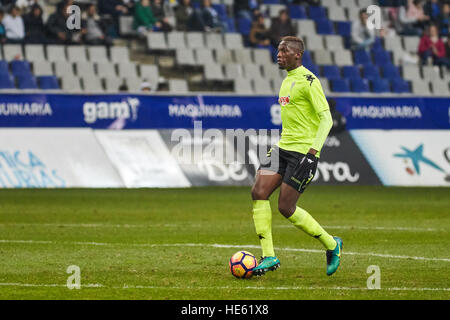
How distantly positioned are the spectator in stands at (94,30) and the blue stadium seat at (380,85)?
7.78 metres

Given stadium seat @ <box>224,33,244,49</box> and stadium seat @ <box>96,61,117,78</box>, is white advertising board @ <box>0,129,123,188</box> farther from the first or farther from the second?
stadium seat @ <box>224,33,244,49</box>

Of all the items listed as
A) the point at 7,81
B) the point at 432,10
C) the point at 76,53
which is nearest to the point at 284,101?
the point at 7,81

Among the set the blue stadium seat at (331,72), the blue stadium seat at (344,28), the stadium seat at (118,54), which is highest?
the stadium seat at (118,54)

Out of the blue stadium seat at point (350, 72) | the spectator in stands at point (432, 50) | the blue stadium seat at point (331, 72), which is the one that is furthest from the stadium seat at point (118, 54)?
the spectator in stands at point (432, 50)

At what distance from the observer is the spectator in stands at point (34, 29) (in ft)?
80.5

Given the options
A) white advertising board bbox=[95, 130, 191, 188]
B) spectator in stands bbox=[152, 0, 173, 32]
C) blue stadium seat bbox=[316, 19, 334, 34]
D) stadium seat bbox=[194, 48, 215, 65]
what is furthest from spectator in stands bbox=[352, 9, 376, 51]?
white advertising board bbox=[95, 130, 191, 188]

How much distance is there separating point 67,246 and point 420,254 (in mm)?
4282

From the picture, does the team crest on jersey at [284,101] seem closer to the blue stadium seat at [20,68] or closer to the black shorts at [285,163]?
the black shorts at [285,163]

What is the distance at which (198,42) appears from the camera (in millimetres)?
27047

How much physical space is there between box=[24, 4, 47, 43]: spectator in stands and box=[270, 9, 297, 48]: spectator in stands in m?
6.32

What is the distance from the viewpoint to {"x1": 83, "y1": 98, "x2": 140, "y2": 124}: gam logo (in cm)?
2134

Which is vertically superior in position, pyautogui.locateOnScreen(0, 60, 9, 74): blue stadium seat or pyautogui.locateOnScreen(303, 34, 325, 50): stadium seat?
pyautogui.locateOnScreen(0, 60, 9, 74): blue stadium seat

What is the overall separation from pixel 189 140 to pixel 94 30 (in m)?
5.39

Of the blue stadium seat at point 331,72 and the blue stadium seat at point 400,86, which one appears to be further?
the blue stadium seat at point 400,86
